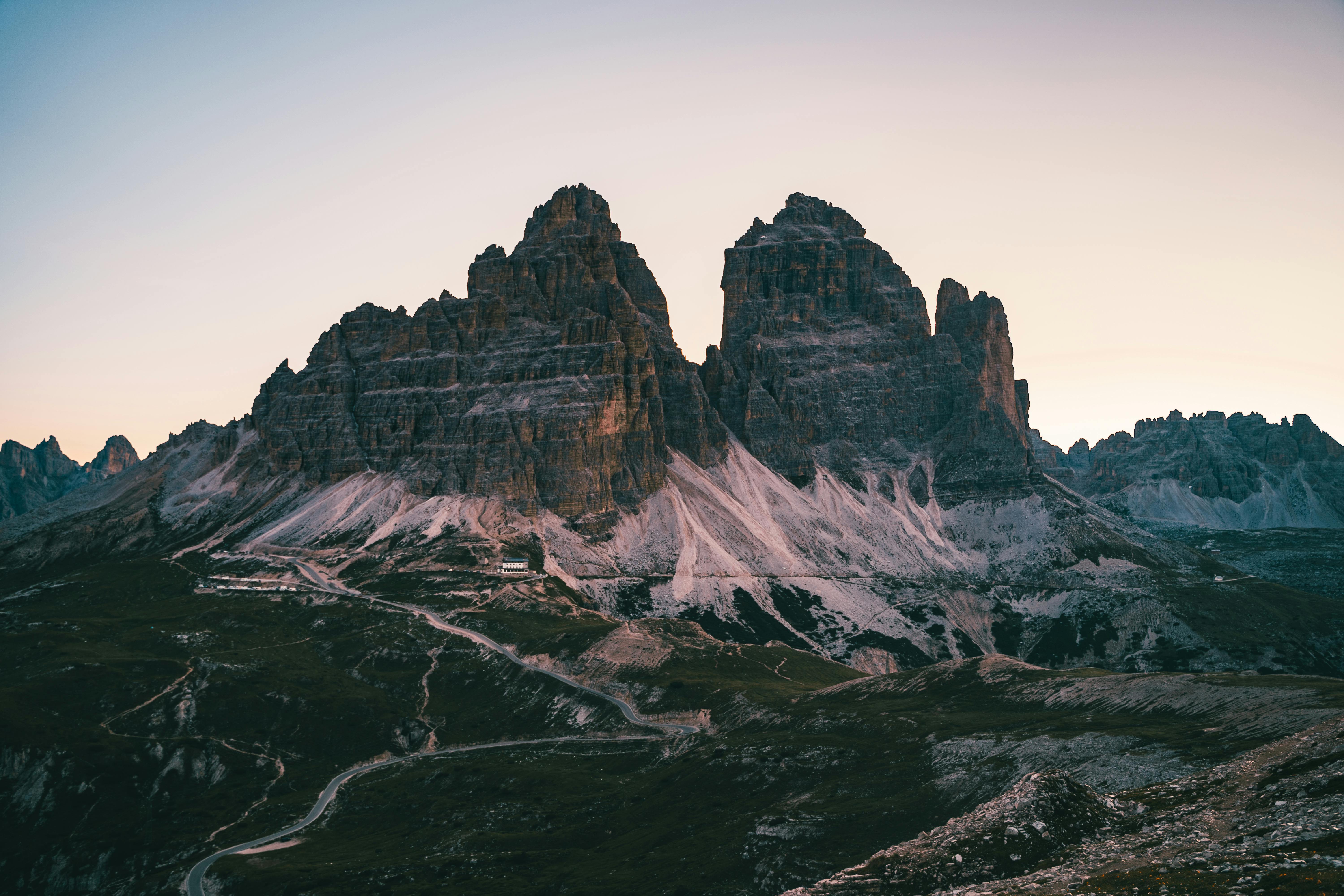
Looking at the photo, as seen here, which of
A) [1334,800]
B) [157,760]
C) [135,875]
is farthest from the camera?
[157,760]

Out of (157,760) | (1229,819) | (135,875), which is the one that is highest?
(1229,819)

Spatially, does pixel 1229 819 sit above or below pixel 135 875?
above

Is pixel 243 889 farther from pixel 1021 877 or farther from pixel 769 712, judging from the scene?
pixel 1021 877

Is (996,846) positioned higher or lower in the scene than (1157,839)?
lower

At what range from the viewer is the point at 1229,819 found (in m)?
73.8

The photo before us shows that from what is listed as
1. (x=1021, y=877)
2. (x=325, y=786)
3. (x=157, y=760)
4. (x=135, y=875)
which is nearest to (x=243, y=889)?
(x=135, y=875)

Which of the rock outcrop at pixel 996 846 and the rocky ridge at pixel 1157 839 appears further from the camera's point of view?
the rock outcrop at pixel 996 846

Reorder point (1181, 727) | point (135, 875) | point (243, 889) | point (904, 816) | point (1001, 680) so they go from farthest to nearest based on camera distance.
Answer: point (1001, 680) < point (135, 875) < point (243, 889) < point (1181, 727) < point (904, 816)

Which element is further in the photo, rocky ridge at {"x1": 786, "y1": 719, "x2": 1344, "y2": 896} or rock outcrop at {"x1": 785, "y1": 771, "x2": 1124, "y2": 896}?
rock outcrop at {"x1": 785, "y1": 771, "x2": 1124, "y2": 896}

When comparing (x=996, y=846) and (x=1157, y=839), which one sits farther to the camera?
(x=996, y=846)

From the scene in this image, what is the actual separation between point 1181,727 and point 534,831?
8452 cm

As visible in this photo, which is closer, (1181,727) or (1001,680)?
(1181,727)

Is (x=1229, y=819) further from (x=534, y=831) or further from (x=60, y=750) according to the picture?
(x=60, y=750)

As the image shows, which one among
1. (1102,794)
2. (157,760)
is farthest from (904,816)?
(157,760)
